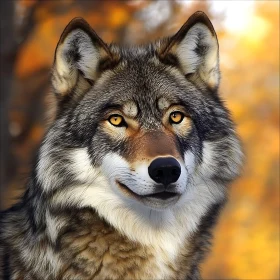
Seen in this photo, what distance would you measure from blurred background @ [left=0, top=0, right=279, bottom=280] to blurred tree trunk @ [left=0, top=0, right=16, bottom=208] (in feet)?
0.06

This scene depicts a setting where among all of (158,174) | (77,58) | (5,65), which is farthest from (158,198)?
(5,65)

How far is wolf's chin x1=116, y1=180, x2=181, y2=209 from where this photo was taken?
459cm

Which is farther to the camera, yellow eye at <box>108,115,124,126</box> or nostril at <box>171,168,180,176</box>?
yellow eye at <box>108,115,124,126</box>

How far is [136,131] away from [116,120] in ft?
0.56

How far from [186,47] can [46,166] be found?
145 cm

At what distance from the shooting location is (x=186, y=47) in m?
5.33

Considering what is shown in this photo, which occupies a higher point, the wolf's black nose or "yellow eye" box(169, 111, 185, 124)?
"yellow eye" box(169, 111, 185, 124)

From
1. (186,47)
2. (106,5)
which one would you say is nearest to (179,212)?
(186,47)

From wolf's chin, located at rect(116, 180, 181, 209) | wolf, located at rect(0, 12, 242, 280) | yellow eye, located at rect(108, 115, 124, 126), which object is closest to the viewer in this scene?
wolf's chin, located at rect(116, 180, 181, 209)

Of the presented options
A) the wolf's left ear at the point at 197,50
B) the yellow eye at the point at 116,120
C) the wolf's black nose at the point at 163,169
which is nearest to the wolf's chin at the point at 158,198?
the wolf's black nose at the point at 163,169

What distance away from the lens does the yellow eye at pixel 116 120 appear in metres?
4.85

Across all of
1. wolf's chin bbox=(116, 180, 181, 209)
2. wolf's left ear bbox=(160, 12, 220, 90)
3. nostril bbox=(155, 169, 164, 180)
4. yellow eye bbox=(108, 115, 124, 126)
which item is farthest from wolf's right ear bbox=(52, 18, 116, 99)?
nostril bbox=(155, 169, 164, 180)

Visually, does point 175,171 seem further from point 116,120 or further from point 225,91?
point 225,91

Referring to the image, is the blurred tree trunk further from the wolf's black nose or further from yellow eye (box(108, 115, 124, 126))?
the wolf's black nose
